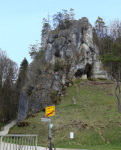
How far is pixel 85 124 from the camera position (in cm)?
1972

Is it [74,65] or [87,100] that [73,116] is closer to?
[87,100]

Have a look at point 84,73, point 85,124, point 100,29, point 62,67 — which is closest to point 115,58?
point 85,124

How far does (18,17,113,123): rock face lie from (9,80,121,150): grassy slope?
3.86 m

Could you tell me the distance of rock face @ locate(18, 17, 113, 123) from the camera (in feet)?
107

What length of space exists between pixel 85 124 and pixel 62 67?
2022 cm

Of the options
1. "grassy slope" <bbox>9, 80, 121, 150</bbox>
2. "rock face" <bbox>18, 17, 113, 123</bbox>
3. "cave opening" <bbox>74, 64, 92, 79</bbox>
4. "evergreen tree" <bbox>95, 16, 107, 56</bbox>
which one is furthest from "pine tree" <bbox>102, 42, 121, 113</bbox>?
"evergreen tree" <bbox>95, 16, 107, 56</bbox>

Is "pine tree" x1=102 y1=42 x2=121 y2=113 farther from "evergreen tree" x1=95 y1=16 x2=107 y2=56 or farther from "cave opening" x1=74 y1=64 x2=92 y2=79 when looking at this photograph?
"evergreen tree" x1=95 y1=16 x2=107 y2=56

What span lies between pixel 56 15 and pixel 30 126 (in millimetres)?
34737

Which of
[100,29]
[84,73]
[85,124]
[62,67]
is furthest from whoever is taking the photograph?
[100,29]

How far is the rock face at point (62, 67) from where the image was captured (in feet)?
107

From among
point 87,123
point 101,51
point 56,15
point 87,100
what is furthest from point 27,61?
point 87,123

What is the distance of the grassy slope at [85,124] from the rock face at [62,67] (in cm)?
386

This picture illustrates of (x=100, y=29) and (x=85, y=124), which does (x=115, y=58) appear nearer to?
(x=85, y=124)

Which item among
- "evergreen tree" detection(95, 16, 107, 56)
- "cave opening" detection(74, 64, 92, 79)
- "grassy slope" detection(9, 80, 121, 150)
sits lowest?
"grassy slope" detection(9, 80, 121, 150)
